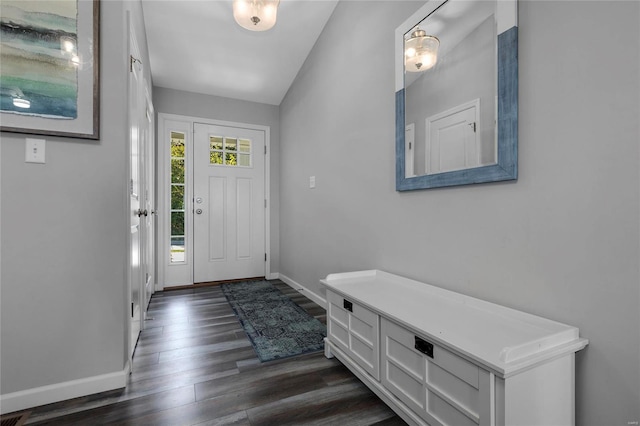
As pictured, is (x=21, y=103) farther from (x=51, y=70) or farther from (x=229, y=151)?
(x=229, y=151)

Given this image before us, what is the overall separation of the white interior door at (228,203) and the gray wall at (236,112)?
0.14 m

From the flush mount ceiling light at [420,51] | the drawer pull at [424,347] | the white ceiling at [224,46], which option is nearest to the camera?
the drawer pull at [424,347]

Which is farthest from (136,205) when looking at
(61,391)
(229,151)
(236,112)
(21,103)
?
(236,112)

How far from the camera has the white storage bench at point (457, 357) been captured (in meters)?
0.89

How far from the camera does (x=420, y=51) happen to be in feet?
5.65

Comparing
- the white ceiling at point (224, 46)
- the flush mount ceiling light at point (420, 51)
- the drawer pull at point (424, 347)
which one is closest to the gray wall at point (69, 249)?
the white ceiling at point (224, 46)

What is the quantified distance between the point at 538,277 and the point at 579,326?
19cm

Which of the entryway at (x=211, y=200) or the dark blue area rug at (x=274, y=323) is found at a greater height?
the entryway at (x=211, y=200)

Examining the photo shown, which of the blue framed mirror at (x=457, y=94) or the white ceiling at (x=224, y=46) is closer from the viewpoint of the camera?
the blue framed mirror at (x=457, y=94)

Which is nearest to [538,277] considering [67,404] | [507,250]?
[507,250]

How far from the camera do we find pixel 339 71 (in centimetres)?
263

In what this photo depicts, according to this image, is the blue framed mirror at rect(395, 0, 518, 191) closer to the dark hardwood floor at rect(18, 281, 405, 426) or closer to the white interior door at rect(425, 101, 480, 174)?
the white interior door at rect(425, 101, 480, 174)

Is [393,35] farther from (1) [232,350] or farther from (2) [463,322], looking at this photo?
(1) [232,350]

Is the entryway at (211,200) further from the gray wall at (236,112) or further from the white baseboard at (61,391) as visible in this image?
the white baseboard at (61,391)
